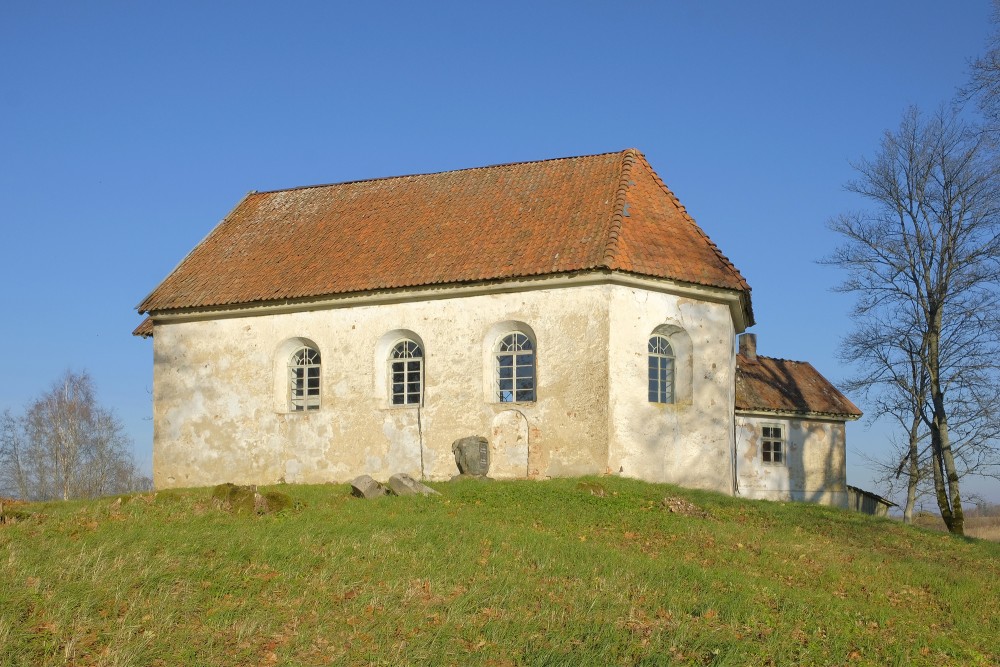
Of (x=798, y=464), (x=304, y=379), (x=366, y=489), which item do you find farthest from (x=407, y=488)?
(x=798, y=464)

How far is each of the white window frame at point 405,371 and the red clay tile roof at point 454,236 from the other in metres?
1.48

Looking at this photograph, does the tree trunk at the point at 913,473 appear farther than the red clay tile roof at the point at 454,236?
Yes

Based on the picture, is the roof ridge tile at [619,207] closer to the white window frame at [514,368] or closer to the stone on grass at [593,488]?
the white window frame at [514,368]

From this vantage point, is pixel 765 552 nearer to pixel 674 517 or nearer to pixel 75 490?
pixel 674 517

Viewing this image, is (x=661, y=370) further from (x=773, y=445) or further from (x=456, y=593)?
(x=456, y=593)

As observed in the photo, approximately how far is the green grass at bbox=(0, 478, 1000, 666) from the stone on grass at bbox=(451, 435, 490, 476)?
415cm

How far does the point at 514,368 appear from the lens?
2172 centimetres

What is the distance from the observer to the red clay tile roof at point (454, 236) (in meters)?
21.8

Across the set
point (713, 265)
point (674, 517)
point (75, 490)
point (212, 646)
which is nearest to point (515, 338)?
point (713, 265)

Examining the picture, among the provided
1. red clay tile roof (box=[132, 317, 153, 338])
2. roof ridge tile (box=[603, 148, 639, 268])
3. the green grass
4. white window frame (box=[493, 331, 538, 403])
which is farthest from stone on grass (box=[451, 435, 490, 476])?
red clay tile roof (box=[132, 317, 153, 338])

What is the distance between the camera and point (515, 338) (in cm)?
2189

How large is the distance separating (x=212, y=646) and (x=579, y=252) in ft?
44.4

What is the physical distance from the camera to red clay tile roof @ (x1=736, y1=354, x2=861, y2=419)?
A: 2933cm

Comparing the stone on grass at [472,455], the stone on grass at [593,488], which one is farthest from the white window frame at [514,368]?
the stone on grass at [593,488]
